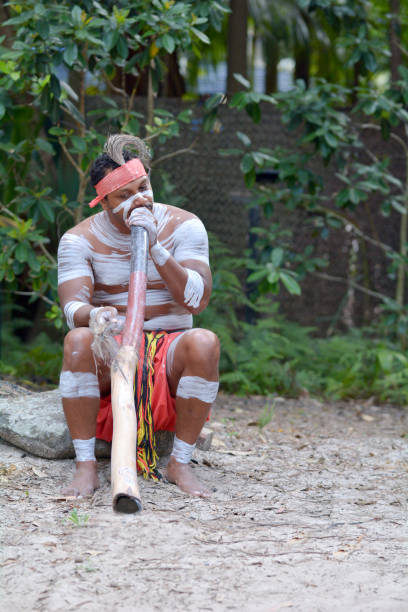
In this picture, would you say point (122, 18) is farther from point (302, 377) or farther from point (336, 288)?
point (336, 288)

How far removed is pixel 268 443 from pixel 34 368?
7.10 feet

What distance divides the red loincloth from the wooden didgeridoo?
195 mm

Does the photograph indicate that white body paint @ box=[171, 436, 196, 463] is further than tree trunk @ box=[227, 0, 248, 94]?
No

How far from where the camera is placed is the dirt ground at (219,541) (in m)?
1.95

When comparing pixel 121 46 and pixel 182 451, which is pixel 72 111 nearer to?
pixel 121 46

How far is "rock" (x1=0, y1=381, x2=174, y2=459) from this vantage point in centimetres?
A: 313

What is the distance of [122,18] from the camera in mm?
3791

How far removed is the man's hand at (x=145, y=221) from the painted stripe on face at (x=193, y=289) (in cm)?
21

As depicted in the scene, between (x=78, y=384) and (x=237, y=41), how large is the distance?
5.99m

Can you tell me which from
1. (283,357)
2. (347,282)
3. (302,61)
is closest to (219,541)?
(283,357)

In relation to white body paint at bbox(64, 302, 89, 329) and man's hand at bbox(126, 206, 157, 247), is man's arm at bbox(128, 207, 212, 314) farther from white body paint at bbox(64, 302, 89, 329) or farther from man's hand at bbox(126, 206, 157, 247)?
white body paint at bbox(64, 302, 89, 329)

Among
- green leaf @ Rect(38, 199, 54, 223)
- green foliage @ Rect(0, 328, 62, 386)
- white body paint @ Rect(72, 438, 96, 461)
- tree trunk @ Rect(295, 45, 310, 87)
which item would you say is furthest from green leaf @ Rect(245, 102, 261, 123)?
tree trunk @ Rect(295, 45, 310, 87)

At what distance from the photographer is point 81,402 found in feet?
9.27

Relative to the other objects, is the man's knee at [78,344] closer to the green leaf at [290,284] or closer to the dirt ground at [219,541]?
the dirt ground at [219,541]
